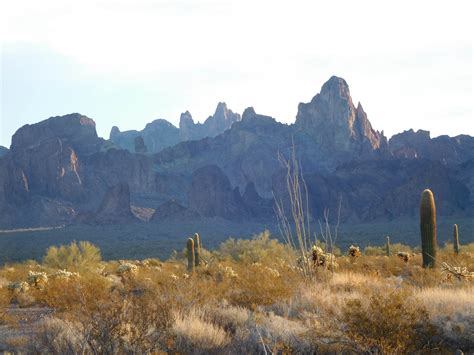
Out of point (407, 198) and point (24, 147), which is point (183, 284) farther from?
point (24, 147)

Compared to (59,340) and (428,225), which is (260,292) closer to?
(59,340)

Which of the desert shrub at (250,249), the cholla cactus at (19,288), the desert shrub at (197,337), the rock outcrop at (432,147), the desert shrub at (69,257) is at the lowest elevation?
the desert shrub at (250,249)

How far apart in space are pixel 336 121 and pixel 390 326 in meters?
181

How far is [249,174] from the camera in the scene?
Result: 620 feet

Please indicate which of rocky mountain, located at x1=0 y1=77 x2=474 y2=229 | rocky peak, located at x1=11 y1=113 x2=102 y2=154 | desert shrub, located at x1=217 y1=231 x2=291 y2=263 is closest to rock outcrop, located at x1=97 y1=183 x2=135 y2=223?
rocky mountain, located at x1=0 y1=77 x2=474 y2=229

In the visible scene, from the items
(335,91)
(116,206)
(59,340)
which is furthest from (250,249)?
(335,91)

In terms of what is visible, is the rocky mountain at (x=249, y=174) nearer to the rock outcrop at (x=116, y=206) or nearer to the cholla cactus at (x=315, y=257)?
the rock outcrop at (x=116, y=206)

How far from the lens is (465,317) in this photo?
26.0 ft

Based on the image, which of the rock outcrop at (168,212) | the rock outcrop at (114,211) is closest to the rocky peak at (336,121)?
the rock outcrop at (168,212)

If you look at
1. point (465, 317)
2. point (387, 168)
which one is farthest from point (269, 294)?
point (387, 168)

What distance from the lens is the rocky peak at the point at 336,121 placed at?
18062 centimetres

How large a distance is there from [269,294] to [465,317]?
3728 mm

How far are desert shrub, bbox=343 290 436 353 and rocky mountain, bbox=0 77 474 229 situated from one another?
126 m

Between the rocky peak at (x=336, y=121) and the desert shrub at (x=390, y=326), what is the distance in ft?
573
